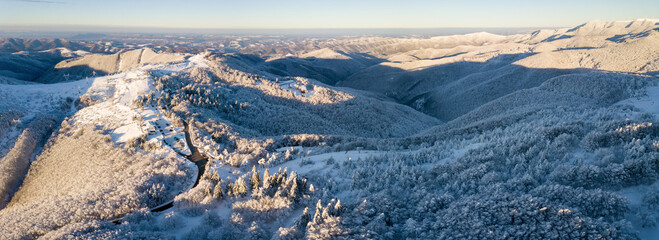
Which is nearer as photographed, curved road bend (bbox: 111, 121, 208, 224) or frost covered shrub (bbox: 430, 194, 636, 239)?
frost covered shrub (bbox: 430, 194, 636, 239)

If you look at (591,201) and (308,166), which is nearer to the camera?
(591,201)

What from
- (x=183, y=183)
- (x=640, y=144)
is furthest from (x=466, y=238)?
(x=183, y=183)

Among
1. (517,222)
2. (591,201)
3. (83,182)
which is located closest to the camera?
(517,222)

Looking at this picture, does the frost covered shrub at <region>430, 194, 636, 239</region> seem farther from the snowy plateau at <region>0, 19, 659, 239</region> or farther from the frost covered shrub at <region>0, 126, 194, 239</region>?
the frost covered shrub at <region>0, 126, 194, 239</region>

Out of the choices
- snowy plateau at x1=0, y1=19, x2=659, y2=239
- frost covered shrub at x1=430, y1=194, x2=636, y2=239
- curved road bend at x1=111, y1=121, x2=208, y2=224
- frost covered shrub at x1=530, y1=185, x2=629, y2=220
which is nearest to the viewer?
frost covered shrub at x1=430, y1=194, x2=636, y2=239

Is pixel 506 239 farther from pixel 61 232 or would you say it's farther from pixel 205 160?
pixel 205 160

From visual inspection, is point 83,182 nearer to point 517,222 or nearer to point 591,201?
point 517,222

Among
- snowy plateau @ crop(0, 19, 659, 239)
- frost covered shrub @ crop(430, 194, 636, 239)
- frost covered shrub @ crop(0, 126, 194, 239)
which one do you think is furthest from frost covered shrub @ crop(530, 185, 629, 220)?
frost covered shrub @ crop(0, 126, 194, 239)

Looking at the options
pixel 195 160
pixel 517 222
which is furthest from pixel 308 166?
pixel 517 222
